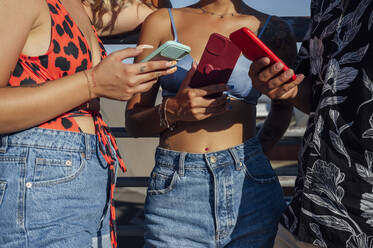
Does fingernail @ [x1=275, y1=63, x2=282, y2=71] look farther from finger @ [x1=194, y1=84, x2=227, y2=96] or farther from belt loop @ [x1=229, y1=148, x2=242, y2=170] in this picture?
belt loop @ [x1=229, y1=148, x2=242, y2=170]

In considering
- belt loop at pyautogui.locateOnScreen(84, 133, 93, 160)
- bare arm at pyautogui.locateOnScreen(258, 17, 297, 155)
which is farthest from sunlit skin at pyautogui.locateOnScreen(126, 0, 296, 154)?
belt loop at pyautogui.locateOnScreen(84, 133, 93, 160)

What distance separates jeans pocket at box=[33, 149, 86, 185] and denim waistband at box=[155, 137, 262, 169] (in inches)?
17.6

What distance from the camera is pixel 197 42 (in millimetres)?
1812

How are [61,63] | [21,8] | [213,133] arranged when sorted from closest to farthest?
[21,8]
[61,63]
[213,133]

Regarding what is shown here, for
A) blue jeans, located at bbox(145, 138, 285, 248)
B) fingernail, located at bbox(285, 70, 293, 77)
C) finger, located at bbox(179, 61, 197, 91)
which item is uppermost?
fingernail, located at bbox(285, 70, 293, 77)

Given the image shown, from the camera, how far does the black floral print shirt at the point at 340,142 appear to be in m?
1.08

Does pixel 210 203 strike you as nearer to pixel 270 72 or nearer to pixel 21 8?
pixel 270 72

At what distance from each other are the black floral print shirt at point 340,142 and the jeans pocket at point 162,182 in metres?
0.53

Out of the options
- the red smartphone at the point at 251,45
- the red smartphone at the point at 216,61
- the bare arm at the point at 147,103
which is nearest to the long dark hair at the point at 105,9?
the bare arm at the point at 147,103

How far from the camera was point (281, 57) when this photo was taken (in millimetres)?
1809

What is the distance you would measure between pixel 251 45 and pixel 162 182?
2.47 feet

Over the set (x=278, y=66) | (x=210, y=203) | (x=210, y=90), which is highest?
(x=278, y=66)

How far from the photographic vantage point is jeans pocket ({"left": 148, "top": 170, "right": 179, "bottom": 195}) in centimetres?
157

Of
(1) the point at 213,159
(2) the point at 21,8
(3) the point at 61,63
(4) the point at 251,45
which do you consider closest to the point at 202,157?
(1) the point at 213,159
